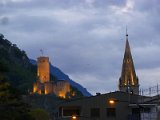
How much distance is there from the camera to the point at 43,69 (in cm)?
18450

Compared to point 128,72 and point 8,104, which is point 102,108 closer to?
point 8,104

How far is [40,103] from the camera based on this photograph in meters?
146

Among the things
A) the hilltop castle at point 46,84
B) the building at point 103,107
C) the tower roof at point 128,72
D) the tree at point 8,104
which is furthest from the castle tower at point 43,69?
the tree at point 8,104

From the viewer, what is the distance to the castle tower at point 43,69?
608 ft

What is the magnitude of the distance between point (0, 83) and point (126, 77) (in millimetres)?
118772

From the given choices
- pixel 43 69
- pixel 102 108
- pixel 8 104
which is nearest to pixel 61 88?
pixel 43 69

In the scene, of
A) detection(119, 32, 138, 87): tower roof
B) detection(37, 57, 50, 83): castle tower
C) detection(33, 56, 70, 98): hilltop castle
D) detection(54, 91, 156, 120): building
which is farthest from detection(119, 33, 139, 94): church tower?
detection(54, 91, 156, 120): building

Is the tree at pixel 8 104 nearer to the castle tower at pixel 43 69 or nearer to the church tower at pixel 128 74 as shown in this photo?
the church tower at pixel 128 74

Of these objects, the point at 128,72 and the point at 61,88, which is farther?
the point at 61,88

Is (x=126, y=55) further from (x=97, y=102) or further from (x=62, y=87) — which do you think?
(x=97, y=102)

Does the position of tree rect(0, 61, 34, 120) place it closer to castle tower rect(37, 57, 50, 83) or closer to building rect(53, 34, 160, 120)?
building rect(53, 34, 160, 120)

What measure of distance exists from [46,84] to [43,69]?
6.29 m

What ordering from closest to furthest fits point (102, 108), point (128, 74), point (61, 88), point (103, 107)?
1. point (103, 107)
2. point (102, 108)
3. point (128, 74)
4. point (61, 88)

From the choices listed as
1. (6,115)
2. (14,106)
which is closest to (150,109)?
(14,106)
